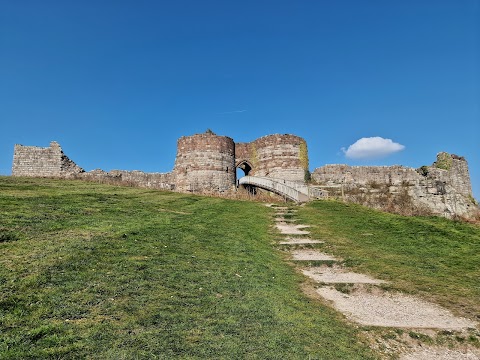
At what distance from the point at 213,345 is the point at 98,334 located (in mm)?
1423

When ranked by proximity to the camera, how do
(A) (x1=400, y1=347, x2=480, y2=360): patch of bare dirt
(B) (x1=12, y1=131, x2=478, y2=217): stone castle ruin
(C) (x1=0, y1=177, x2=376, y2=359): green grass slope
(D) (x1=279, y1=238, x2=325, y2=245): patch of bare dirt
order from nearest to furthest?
(C) (x1=0, y1=177, x2=376, y2=359): green grass slope < (A) (x1=400, y1=347, x2=480, y2=360): patch of bare dirt < (D) (x1=279, y1=238, x2=325, y2=245): patch of bare dirt < (B) (x1=12, y1=131, x2=478, y2=217): stone castle ruin

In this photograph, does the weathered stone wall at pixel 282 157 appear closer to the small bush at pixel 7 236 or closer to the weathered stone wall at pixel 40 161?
the weathered stone wall at pixel 40 161

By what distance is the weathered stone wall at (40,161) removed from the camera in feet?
86.2

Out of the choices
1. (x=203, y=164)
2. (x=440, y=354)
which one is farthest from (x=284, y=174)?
(x=440, y=354)

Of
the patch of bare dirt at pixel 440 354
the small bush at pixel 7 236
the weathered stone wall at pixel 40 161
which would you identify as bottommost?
the patch of bare dirt at pixel 440 354

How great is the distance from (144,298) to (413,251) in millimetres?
8984

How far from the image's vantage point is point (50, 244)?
22.7ft

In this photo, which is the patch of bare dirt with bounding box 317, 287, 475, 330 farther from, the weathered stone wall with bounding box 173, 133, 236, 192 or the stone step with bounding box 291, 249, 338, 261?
the weathered stone wall with bounding box 173, 133, 236, 192

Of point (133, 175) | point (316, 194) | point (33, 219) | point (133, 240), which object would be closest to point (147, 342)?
point (133, 240)

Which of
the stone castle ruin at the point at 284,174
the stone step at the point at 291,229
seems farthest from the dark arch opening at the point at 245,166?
the stone step at the point at 291,229

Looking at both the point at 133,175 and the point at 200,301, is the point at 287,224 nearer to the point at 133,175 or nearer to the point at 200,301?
the point at 200,301

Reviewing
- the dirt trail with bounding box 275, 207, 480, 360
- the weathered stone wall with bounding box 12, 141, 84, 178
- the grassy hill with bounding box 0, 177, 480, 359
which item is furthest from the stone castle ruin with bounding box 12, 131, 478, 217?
the dirt trail with bounding box 275, 207, 480, 360

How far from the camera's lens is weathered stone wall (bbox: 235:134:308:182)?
3094 cm

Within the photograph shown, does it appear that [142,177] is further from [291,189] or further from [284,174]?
[291,189]
